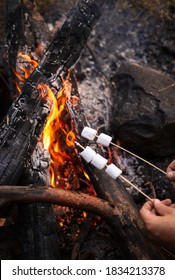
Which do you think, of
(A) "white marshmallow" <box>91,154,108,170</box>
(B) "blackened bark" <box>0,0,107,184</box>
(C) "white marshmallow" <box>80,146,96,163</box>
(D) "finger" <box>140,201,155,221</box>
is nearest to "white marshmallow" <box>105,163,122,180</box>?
(A) "white marshmallow" <box>91,154,108,170</box>

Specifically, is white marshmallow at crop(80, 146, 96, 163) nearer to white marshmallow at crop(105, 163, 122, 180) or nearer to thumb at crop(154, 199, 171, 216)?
white marshmallow at crop(105, 163, 122, 180)

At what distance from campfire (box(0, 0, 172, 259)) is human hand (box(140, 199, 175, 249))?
0.94ft

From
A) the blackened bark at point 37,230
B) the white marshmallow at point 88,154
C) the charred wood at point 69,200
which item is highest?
the white marshmallow at point 88,154

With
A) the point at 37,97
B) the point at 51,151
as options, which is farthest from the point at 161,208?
the point at 37,97

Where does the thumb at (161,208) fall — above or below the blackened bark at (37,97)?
below

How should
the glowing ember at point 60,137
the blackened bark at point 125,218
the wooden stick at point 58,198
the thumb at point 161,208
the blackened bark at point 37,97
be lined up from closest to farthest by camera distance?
the wooden stick at point 58,198 → the thumb at point 161,208 → the blackened bark at point 125,218 → the blackened bark at point 37,97 → the glowing ember at point 60,137

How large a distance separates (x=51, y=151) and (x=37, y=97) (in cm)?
63

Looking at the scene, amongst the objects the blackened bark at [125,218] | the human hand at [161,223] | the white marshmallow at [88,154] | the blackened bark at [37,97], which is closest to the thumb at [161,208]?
the human hand at [161,223]

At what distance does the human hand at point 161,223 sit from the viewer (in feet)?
8.03

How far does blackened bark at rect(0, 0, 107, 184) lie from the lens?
2920mm

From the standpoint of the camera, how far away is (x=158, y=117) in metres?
3.80

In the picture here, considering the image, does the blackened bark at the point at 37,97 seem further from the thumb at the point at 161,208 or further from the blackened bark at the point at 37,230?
the thumb at the point at 161,208

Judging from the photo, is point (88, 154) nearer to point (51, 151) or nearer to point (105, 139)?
point (105, 139)

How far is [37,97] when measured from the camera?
3193 millimetres
